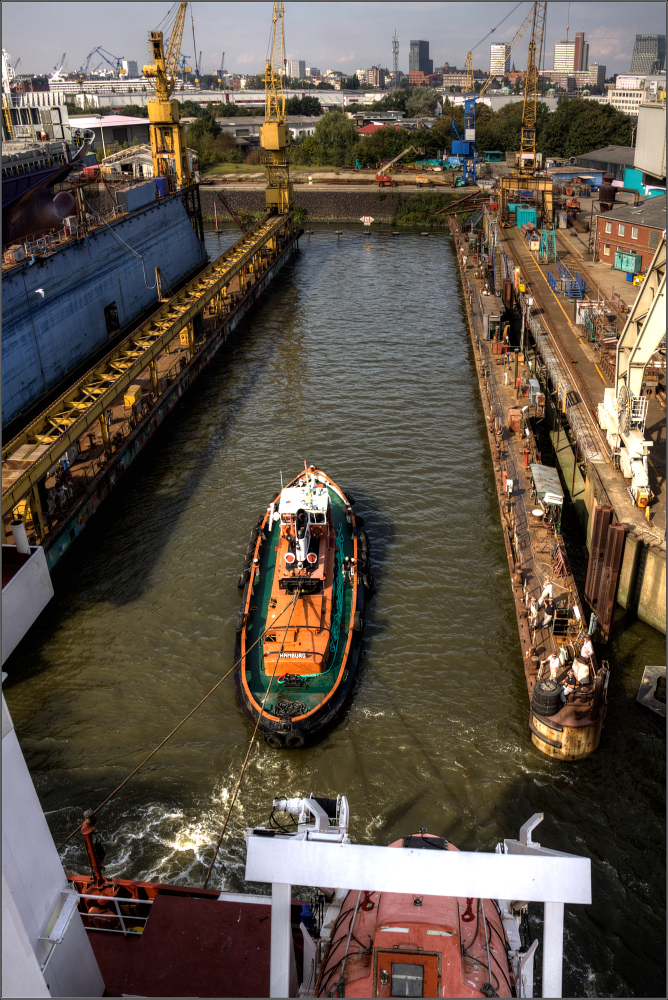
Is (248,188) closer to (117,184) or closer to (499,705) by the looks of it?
(117,184)

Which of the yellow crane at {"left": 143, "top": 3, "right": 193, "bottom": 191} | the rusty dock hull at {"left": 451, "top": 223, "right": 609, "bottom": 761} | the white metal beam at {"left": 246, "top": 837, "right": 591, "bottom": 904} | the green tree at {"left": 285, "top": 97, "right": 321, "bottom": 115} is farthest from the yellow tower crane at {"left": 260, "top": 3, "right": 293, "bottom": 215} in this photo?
the green tree at {"left": 285, "top": 97, "right": 321, "bottom": 115}

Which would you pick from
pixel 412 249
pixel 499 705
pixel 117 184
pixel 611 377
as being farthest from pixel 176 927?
pixel 412 249

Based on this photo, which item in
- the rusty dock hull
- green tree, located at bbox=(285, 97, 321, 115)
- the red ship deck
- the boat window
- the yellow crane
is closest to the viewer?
the boat window

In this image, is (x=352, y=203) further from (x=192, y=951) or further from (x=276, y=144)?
(x=192, y=951)

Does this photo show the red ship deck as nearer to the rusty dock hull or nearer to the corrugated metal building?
the rusty dock hull

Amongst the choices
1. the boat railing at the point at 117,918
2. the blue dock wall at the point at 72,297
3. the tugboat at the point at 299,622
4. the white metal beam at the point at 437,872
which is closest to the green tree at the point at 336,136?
the blue dock wall at the point at 72,297
